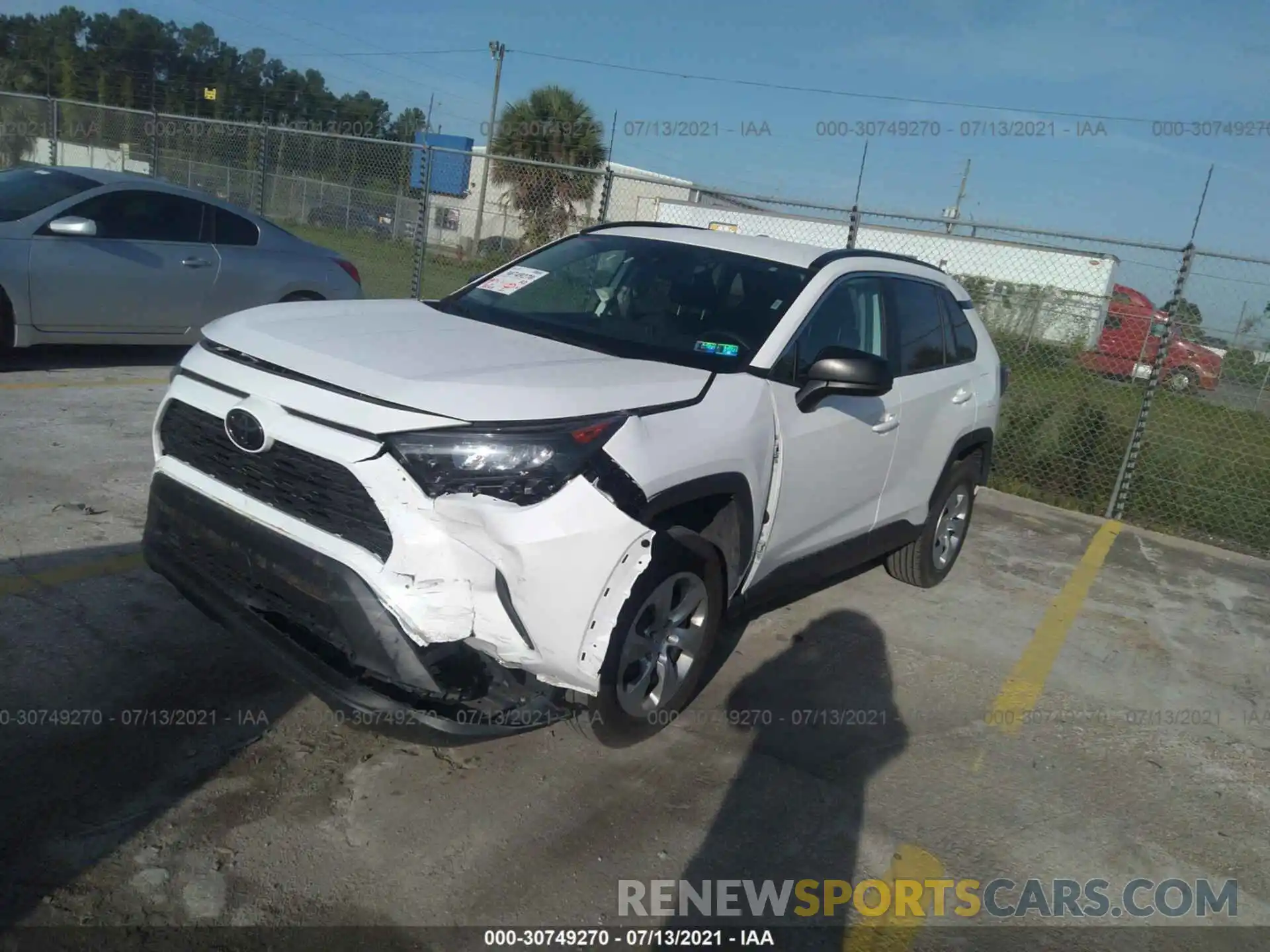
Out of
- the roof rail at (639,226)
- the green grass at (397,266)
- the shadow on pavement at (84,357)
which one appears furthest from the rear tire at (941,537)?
the green grass at (397,266)

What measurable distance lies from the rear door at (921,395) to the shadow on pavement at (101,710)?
302cm

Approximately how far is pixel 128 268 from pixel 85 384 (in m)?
0.98

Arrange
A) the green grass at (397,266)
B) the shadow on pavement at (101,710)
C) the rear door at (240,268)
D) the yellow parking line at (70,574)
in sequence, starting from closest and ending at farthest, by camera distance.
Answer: the shadow on pavement at (101,710)
the yellow parking line at (70,574)
the rear door at (240,268)
the green grass at (397,266)

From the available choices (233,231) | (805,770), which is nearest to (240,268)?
(233,231)

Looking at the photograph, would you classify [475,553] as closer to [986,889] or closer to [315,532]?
[315,532]

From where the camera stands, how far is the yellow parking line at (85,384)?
7.29m

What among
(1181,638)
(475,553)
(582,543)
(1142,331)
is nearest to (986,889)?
(582,543)

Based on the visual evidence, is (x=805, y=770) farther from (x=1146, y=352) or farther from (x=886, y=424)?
(x=1146, y=352)

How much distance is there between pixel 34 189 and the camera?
7855 mm

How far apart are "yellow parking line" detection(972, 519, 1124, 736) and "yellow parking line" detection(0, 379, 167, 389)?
6.52 metres

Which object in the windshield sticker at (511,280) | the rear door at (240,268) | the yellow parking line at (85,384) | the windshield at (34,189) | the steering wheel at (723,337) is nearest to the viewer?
the steering wheel at (723,337)

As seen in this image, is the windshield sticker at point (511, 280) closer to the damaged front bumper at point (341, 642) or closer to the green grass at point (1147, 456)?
the damaged front bumper at point (341, 642)

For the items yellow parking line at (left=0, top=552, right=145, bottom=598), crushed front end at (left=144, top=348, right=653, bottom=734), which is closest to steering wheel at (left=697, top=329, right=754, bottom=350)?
crushed front end at (left=144, top=348, right=653, bottom=734)

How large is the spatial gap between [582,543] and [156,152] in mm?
14675
